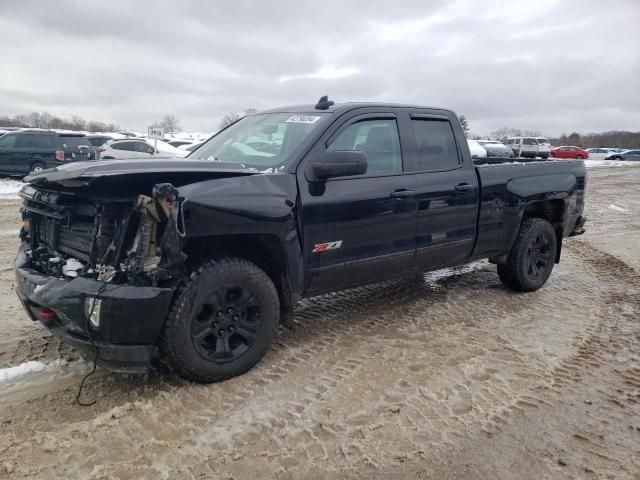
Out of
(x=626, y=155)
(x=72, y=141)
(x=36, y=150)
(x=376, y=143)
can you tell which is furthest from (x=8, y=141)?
(x=626, y=155)

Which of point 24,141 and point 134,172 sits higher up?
point 24,141

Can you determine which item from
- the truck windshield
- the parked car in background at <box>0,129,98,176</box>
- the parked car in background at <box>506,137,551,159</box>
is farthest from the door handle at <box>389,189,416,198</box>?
the parked car in background at <box>506,137,551,159</box>

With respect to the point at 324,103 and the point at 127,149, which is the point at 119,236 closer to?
the point at 324,103

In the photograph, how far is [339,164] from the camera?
351 cm

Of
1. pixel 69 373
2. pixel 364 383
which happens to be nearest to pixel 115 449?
pixel 69 373

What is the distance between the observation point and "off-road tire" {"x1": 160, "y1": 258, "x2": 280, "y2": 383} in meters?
3.04

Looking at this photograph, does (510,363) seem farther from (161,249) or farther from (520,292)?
(161,249)

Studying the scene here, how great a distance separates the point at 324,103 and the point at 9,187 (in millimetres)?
14009

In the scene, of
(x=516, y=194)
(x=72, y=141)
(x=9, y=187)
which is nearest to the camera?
(x=516, y=194)

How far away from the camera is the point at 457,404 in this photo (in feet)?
→ 10.3

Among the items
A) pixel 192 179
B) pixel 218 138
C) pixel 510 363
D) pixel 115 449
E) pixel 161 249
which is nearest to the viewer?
pixel 115 449

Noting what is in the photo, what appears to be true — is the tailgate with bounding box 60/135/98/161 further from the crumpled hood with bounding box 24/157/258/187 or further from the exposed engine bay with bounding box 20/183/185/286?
the exposed engine bay with bounding box 20/183/185/286

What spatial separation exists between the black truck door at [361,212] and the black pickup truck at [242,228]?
0.01 m

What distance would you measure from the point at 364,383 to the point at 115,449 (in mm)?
1543
